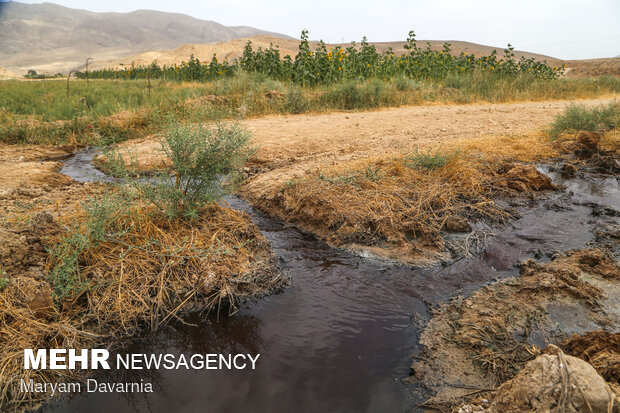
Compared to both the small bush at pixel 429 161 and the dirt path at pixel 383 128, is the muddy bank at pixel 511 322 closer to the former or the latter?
the small bush at pixel 429 161

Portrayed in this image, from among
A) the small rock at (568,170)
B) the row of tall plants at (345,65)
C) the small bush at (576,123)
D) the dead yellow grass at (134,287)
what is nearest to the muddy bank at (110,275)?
the dead yellow grass at (134,287)

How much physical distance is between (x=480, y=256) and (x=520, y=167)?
2.45 m

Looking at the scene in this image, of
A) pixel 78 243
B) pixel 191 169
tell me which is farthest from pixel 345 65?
pixel 78 243

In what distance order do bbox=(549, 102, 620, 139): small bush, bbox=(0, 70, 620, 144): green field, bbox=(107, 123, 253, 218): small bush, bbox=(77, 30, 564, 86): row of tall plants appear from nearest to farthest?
bbox=(107, 123, 253, 218): small bush < bbox=(549, 102, 620, 139): small bush < bbox=(0, 70, 620, 144): green field < bbox=(77, 30, 564, 86): row of tall plants

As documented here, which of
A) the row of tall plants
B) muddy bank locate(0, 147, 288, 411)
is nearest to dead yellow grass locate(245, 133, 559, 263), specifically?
muddy bank locate(0, 147, 288, 411)

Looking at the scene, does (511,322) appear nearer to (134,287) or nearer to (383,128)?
(134,287)

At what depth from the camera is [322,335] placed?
274cm

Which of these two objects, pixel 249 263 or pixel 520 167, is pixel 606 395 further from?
pixel 520 167

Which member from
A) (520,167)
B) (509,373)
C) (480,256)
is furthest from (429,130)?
(509,373)

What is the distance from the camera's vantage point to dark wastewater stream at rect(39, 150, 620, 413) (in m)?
2.22

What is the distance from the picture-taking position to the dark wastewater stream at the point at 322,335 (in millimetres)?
2223

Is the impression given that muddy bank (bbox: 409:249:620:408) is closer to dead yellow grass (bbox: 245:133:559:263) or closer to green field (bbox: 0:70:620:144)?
dead yellow grass (bbox: 245:133:559:263)

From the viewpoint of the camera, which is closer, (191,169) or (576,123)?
(191,169)

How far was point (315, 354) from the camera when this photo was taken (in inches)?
101
